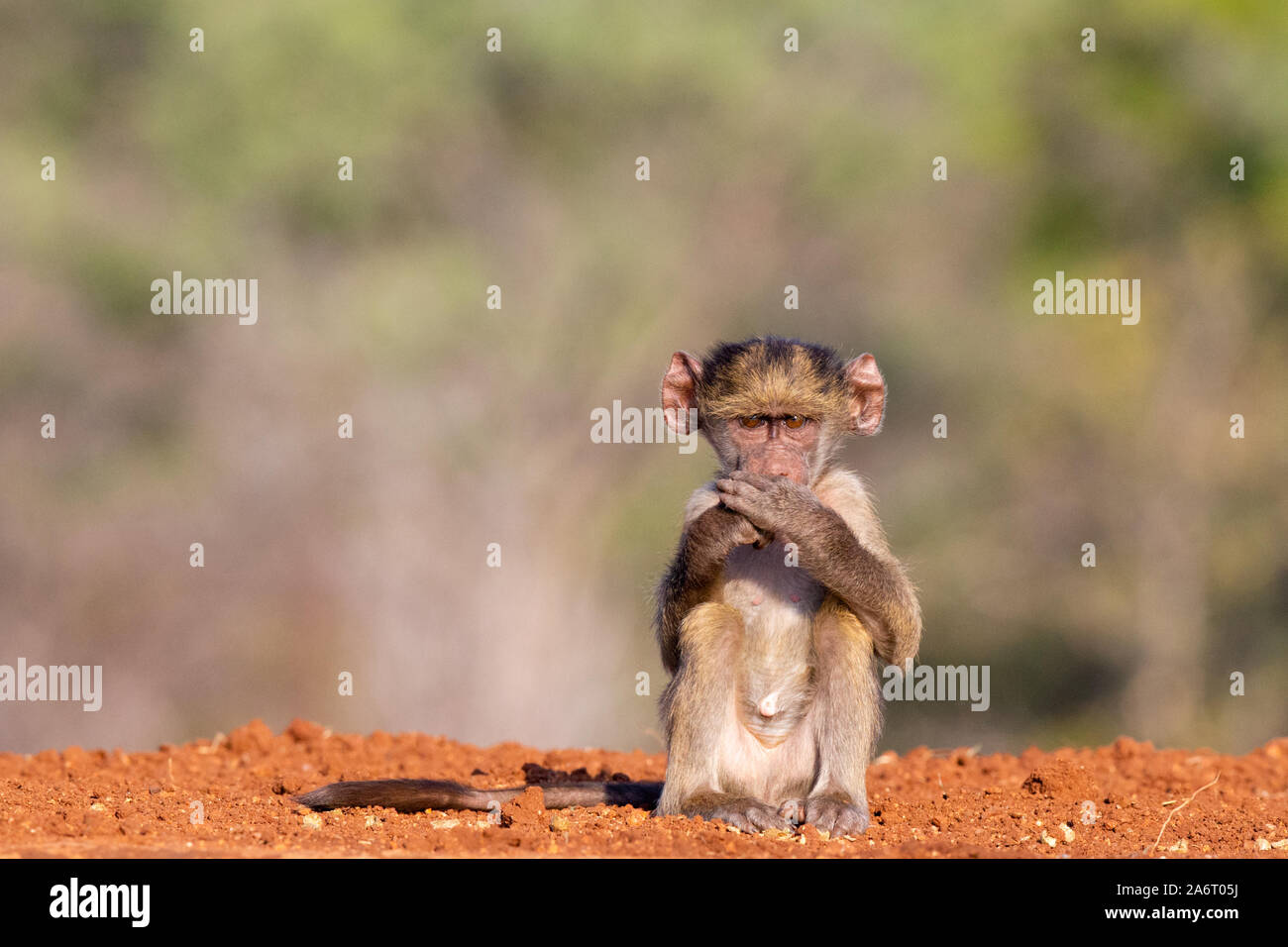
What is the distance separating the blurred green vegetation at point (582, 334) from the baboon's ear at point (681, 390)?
504 inches

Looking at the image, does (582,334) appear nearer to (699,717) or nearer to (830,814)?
(699,717)

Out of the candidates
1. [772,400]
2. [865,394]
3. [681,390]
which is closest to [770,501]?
[772,400]

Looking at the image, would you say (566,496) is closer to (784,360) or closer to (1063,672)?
(1063,672)

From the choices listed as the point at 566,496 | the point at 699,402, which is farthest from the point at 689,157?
the point at 699,402

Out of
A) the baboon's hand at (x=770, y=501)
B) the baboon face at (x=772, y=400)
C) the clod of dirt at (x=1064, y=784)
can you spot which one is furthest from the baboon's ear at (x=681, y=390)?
the clod of dirt at (x=1064, y=784)

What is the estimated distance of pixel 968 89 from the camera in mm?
22391

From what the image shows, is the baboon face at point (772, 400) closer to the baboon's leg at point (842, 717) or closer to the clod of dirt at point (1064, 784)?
the baboon's leg at point (842, 717)

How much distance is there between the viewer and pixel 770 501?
654 cm

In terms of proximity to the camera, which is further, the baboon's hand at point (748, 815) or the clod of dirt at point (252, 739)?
the clod of dirt at point (252, 739)

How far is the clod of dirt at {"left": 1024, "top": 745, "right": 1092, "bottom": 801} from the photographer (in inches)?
295

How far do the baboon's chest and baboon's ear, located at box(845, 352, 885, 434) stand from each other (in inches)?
32.0

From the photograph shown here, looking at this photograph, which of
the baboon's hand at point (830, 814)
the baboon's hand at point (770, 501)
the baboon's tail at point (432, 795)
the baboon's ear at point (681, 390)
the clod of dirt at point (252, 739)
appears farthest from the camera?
the clod of dirt at point (252, 739)

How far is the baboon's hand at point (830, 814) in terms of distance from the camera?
6346 mm

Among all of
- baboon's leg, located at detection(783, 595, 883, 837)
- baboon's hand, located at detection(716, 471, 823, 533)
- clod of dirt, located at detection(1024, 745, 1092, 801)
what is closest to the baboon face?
baboon's hand, located at detection(716, 471, 823, 533)
